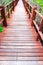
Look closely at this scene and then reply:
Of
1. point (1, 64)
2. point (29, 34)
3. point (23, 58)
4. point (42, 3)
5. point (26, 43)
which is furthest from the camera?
point (42, 3)

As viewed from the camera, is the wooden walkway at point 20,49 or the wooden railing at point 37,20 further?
the wooden railing at point 37,20

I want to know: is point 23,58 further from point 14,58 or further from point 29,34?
point 29,34

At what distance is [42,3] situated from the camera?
18.1 meters

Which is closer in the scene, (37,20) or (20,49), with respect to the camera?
(20,49)

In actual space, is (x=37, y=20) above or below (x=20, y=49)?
above

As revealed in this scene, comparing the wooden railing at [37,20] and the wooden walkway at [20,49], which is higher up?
the wooden railing at [37,20]

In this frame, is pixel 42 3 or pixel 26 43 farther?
pixel 42 3

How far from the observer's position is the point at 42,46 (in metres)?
4.65

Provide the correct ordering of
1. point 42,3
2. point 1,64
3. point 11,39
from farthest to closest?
point 42,3, point 11,39, point 1,64

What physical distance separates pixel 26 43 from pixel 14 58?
113cm

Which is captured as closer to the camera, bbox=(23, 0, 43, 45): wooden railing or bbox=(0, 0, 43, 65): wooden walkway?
bbox=(0, 0, 43, 65): wooden walkway

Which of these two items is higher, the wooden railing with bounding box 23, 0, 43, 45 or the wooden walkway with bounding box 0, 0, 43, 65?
the wooden railing with bounding box 23, 0, 43, 45

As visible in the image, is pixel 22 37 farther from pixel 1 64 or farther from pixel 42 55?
pixel 1 64

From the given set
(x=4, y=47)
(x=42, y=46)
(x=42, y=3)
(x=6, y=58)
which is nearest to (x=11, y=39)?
(x=4, y=47)
